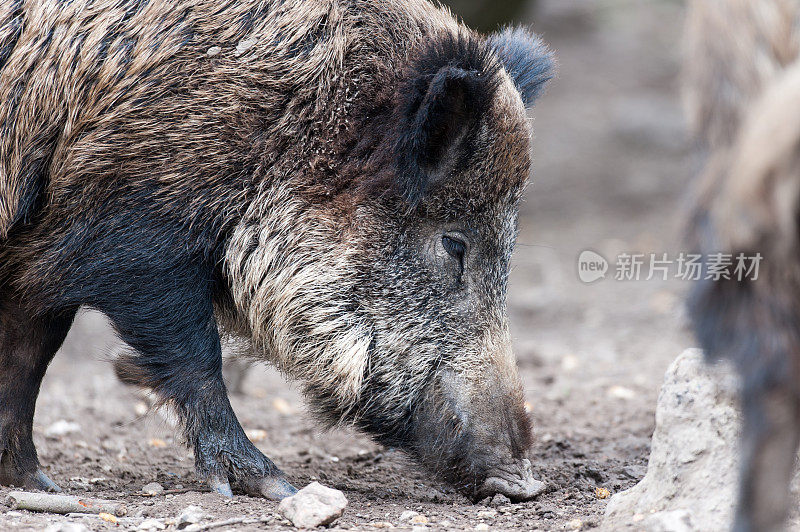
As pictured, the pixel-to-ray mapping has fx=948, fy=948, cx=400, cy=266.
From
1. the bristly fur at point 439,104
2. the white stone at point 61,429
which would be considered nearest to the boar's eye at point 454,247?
the bristly fur at point 439,104

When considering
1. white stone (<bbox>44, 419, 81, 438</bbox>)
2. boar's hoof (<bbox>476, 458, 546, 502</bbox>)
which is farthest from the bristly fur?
white stone (<bbox>44, 419, 81, 438</bbox>)

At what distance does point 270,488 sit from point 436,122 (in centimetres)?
170

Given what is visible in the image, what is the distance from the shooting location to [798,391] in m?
→ 2.34

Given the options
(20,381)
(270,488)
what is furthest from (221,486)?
(20,381)

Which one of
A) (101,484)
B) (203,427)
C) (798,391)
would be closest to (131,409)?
(101,484)

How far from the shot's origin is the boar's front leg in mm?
3979

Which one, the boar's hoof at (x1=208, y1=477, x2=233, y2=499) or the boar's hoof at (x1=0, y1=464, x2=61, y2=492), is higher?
the boar's hoof at (x1=208, y1=477, x2=233, y2=499)

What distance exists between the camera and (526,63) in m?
4.66

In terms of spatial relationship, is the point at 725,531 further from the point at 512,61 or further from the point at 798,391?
the point at 512,61

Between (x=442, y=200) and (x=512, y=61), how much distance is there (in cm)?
93

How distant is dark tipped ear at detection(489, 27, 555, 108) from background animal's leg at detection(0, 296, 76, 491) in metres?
2.38

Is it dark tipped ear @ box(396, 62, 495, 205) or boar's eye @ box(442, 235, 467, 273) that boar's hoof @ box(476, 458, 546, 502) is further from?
dark tipped ear @ box(396, 62, 495, 205)

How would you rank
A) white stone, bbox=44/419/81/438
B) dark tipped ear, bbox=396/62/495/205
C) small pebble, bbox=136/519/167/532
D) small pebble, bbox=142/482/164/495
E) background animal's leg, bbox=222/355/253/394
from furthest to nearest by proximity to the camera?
background animal's leg, bbox=222/355/253/394 < white stone, bbox=44/419/81/438 < small pebble, bbox=142/482/164/495 < dark tipped ear, bbox=396/62/495/205 < small pebble, bbox=136/519/167/532

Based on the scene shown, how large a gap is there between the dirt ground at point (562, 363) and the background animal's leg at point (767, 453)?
0.60m
